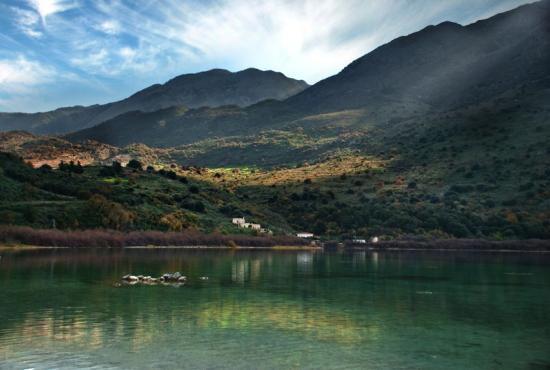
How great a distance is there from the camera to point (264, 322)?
118 feet

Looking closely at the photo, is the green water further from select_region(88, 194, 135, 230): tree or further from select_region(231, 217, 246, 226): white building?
select_region(231, 217, 246, 226): white building

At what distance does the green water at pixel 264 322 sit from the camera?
26.4 metres

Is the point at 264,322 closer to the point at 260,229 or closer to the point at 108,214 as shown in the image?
the point at 108,214

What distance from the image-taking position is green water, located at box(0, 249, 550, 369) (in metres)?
26.4

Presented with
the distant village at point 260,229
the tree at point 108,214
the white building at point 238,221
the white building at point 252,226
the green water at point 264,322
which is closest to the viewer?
the green water at point 264,322

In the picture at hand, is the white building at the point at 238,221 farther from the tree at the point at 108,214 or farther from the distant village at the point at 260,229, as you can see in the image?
the tree at the point at 108,214

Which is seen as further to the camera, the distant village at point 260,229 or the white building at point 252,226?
the distant village at point 260,229

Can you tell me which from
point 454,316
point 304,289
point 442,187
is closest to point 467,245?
point 442,187

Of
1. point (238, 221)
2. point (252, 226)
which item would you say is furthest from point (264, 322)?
point (238, 221)

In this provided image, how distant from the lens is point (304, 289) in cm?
5600

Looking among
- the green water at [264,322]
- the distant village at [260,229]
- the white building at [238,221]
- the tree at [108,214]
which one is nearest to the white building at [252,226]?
the distant village at [260,229]

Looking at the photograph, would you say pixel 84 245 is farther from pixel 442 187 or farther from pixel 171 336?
pixel 442 187

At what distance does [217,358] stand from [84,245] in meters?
89.7

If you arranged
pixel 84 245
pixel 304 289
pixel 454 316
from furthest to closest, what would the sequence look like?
pixel 84 245 < pixel 304 289 < pixel 454 316
